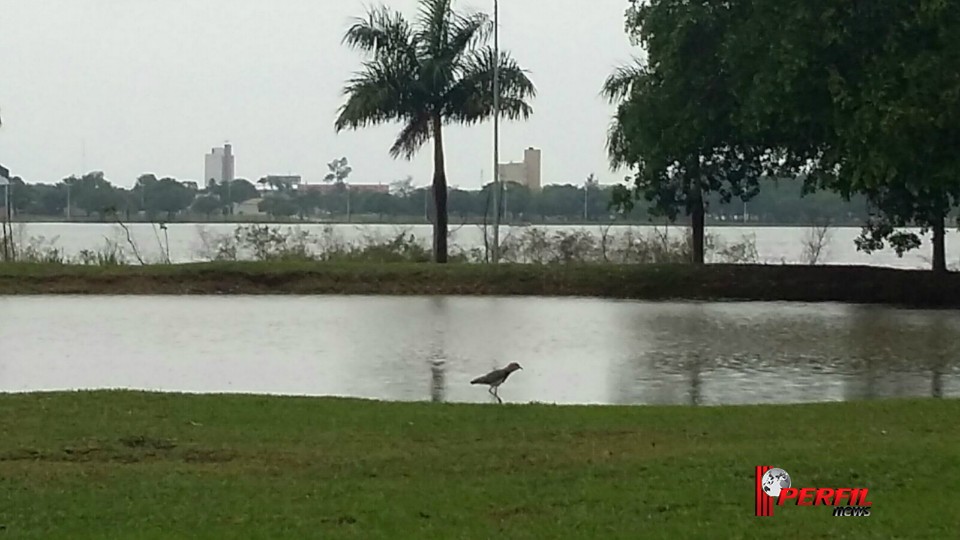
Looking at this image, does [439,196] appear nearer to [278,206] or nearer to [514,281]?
[514,281]

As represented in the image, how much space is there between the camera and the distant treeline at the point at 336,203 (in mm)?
44594

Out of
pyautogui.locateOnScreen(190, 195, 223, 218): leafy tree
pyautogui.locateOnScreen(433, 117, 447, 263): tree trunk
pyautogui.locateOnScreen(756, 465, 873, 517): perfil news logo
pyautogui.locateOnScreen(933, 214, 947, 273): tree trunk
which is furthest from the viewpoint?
pyautogui.locateOnScreen(190, 195, 223, 218): leafy tree

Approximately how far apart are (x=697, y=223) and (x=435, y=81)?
6725 millimetres

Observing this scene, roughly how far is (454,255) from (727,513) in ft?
89.7

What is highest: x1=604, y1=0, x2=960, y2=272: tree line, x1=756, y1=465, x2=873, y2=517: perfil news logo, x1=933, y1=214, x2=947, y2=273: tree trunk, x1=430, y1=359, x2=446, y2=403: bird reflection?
x1=604, y1=0, x2=960, y2=272: tree line

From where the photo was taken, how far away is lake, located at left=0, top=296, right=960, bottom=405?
1398 cm

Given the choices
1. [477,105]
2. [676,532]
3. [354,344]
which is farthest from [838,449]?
[477,105]

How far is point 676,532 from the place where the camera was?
664cm

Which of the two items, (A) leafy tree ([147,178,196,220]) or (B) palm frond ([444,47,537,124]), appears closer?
(B) palm frond ([444,47,537,124])

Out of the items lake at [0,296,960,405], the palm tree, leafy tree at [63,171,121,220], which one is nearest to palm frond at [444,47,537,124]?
the palm tree

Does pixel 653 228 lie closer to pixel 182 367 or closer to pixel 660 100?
pixel 660 100

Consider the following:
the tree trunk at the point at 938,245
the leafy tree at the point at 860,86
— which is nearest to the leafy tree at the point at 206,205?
the tree trunk at the point at 938,245

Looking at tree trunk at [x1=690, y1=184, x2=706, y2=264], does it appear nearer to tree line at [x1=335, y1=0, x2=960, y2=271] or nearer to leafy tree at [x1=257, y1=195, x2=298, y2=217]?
tree line at [x1=335, y1=0, x2=960, y2=271]

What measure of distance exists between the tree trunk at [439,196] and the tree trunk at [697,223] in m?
5.72
